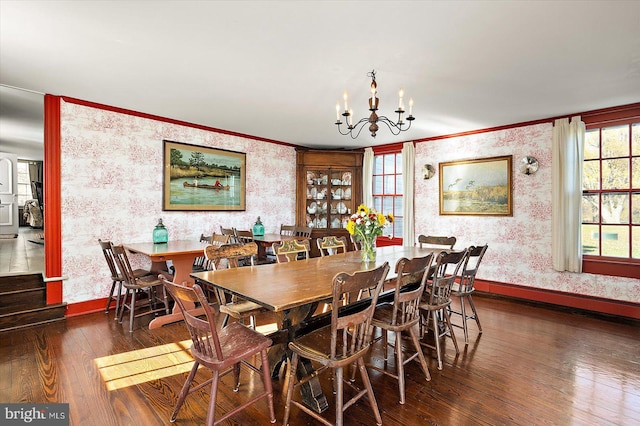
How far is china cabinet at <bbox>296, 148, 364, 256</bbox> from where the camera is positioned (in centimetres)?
632

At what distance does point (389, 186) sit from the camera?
633 cm

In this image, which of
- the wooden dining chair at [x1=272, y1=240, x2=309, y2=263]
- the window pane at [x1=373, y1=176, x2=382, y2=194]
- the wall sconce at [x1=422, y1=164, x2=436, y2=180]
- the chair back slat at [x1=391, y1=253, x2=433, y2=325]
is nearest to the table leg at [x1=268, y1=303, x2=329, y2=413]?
the chair back slat at [x1=391, y1=253, x2=433, y2=325]

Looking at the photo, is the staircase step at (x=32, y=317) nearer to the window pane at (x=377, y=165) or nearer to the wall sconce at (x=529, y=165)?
the window pane at (x=377, y=165)

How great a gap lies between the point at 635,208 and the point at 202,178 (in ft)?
19.7

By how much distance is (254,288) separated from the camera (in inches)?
76.4

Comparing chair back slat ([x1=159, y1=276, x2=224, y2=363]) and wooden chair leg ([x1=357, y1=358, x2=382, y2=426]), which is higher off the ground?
chair back slat ([x1=159, y1=276, x2=224, y2=363])

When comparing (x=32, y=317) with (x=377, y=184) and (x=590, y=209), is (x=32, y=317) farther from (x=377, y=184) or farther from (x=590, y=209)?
(x=590, y=209)

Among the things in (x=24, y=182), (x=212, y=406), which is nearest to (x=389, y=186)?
(x=212, y=406)

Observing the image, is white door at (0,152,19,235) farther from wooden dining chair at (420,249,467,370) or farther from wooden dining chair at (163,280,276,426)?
wooden dining chair at (420,249,467,370)

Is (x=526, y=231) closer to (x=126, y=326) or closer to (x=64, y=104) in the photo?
(x=126, y=326)

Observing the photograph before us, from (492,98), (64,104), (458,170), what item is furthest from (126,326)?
(458,170)

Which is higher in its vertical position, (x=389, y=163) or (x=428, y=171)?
(x=389, y=163)

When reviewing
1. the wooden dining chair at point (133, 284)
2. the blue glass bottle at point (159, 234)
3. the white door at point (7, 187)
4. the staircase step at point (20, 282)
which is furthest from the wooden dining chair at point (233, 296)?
the white door at point (7, 187)

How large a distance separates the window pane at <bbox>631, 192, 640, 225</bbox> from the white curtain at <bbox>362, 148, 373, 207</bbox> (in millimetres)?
3809
